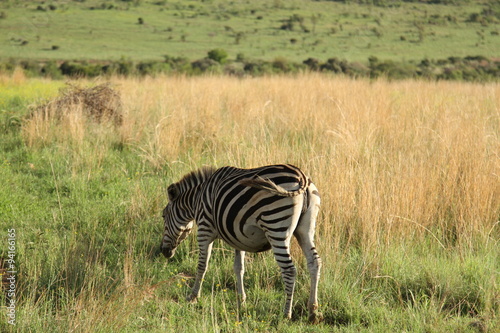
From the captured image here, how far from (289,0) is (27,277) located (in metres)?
68.5

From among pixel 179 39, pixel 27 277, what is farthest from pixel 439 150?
pixel 179 39

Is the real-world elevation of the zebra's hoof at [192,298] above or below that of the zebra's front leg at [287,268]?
below

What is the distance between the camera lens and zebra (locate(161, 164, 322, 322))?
3.34 meters

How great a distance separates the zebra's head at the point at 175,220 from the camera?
4.24 meters

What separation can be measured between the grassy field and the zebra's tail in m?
32.6

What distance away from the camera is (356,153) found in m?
6.02

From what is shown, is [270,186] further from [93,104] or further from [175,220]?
[93,104]

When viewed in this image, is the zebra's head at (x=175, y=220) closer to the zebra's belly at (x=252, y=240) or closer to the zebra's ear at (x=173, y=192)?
the zebra's ear at (x=173, y=192)

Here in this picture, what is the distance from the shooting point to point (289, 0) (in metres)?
68.2

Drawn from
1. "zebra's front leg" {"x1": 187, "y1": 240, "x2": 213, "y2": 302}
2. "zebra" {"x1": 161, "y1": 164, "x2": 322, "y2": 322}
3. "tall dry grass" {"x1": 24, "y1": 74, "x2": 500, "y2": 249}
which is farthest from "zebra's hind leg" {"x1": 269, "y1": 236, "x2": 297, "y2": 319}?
"tall dry grass" {"x1": 24, "y1": 74, "x2": 500, "y2": 249}

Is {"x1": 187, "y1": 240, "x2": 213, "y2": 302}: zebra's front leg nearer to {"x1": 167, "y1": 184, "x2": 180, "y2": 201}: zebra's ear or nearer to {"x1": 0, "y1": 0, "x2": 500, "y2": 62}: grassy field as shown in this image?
{"x1": 167, "y1": 184, "x2": 180, "y2": 201}: zebra's ear

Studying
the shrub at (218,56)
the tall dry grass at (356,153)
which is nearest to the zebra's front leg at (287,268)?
the tall dry grass at (356,153)

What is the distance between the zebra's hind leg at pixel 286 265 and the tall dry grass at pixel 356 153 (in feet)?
3.42

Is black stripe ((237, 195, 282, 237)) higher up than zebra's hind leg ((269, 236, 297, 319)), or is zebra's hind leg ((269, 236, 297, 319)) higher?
black stripe ((237, 195, 282, 237))
